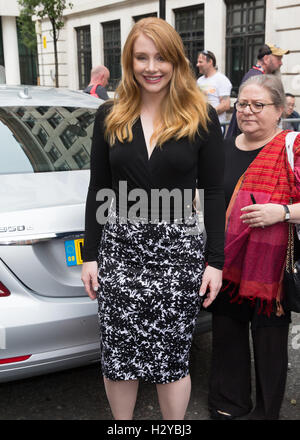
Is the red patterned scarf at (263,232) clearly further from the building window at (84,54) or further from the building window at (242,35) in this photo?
the building window at (84,54)

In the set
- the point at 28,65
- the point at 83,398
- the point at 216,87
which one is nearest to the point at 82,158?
the point at 83,398

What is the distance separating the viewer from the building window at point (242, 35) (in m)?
13.0

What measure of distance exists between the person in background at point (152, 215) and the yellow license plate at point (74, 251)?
214mm

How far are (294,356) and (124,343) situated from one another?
1683mm

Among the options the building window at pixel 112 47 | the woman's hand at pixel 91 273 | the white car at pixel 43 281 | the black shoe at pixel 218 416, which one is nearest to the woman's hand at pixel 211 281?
the woman's hand at pixel 91 273

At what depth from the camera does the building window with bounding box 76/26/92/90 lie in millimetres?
21672

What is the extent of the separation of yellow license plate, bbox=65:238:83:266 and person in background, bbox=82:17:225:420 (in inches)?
8.4

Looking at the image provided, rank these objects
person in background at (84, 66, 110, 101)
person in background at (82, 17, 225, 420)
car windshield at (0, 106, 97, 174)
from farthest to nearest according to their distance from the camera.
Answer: person in background at (84, 66, 110, 101) < car windshield at (0, 106, 97, 174) < person in background at (82, 17, 225, 420)

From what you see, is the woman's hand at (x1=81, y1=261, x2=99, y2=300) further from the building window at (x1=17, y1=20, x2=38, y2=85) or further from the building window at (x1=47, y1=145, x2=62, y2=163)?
the building window at (x1=17, y1=20, x2=38, y2=85)

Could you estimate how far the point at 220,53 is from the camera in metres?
14.3

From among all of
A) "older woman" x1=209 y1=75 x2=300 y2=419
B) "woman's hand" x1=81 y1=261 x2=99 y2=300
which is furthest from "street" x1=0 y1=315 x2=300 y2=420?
"woman's hand" x1=81 y1=261 x2=99 y2=300

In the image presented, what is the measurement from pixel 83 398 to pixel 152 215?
4.60 ft

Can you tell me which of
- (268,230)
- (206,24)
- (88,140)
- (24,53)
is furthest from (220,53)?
(24,53)

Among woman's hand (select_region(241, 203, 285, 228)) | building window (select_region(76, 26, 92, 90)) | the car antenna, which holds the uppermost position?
building window (select_region(76, 26, 92, 90))
